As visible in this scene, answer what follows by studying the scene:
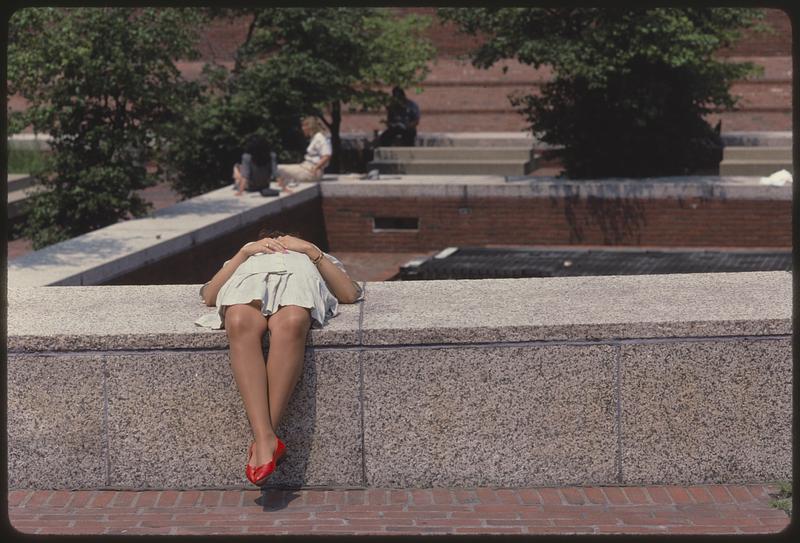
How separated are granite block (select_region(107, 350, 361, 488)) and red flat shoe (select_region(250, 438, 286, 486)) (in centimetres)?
32

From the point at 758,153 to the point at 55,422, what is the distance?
567 inches

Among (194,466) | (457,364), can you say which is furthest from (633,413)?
(194,466)

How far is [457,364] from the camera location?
649 centimetres

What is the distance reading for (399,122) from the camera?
2269cm

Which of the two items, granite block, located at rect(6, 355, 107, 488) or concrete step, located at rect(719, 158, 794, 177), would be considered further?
concrete step, located at rect(719, 158, 794, 177)

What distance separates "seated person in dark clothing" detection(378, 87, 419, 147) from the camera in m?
22.6

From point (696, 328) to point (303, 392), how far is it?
1892 millimetres

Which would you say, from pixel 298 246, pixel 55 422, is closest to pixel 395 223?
pixel 298 246

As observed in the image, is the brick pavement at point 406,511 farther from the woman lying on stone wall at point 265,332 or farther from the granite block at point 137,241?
the granite block at point 137,241

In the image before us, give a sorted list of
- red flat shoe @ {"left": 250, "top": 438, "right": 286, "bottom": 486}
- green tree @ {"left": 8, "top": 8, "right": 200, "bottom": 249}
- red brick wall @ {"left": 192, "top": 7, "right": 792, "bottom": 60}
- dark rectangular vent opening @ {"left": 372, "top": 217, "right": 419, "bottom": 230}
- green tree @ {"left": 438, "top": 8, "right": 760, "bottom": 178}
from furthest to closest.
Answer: red brick wall @ {"left": 192, "top": 7, "right": 792, "bottom": 60} < dark rectangular vent opening @ {"left": 372, "top": 217, "right": 419, "bottom": 230} < green tree @ {"left": 438, "top": 8, "right": 760, "bottom": 178} < green tree @ {"left": 8, "top": 8, "right": 200, "bottom": 249} < red flat shoe @ {"left": 250, "top": 438, "right": 286, "bottom": 486}

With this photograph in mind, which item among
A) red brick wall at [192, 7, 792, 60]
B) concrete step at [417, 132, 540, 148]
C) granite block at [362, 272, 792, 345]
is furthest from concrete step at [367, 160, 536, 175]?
granite block at [362, 272, 792, 345]

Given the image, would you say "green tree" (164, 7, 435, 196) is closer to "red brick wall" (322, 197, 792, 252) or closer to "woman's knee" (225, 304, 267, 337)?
"red brick wall" (322, 197, 792, 252)

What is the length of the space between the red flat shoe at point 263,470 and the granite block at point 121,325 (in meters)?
0.55

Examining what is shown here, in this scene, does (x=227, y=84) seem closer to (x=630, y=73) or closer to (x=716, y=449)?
(x=630, y=73)
